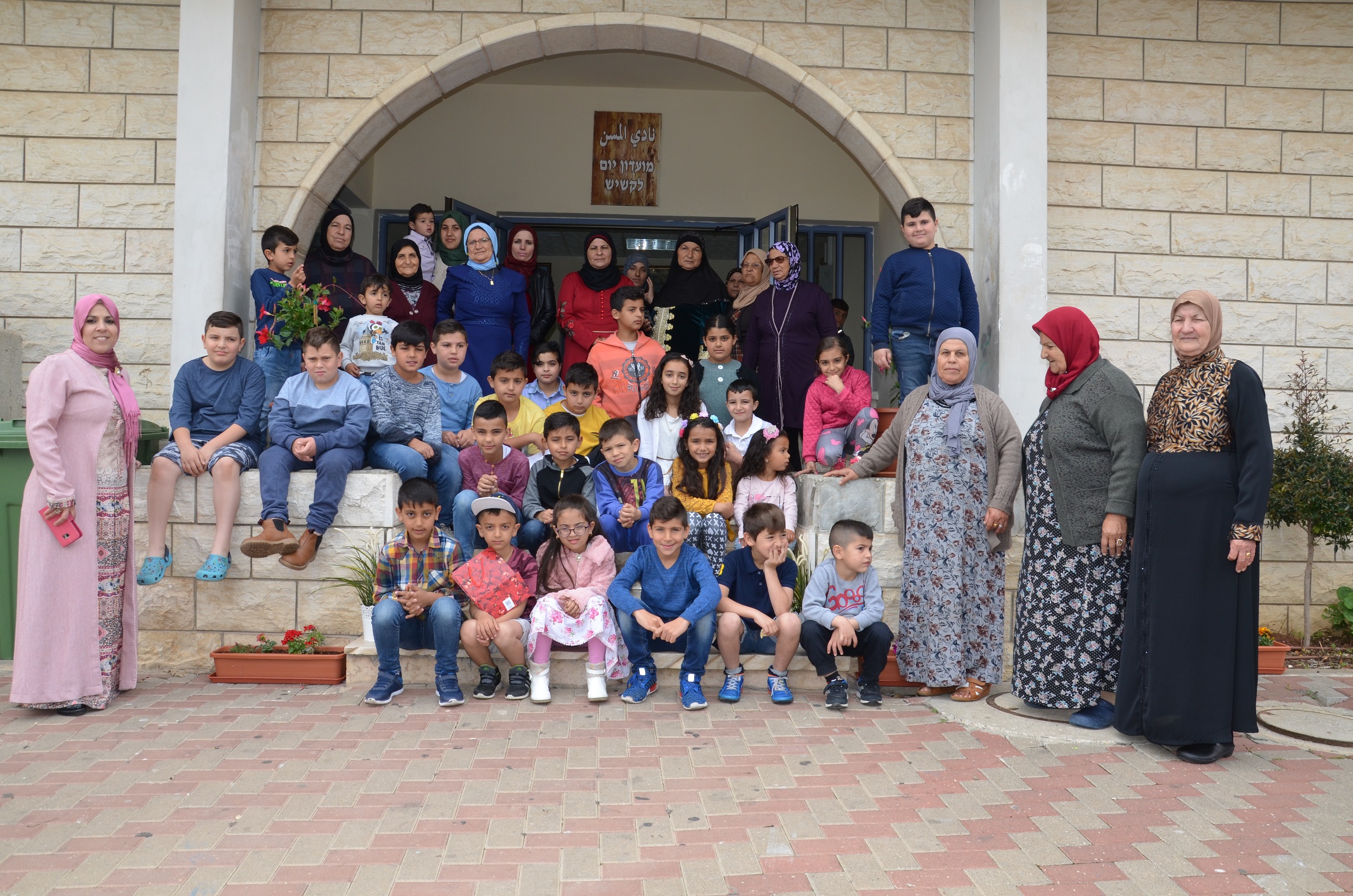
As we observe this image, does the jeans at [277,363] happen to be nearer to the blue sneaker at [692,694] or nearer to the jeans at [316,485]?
the jeans at [316,485]

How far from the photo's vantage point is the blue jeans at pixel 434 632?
4340 millimetres

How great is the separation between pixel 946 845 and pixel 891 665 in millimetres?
1805

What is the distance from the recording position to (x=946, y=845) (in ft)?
9.74

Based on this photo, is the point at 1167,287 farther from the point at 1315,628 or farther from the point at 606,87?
the point at 606,87

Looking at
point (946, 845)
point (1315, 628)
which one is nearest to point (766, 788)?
point (946, 845)

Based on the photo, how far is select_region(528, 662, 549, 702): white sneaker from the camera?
4344 millimetres

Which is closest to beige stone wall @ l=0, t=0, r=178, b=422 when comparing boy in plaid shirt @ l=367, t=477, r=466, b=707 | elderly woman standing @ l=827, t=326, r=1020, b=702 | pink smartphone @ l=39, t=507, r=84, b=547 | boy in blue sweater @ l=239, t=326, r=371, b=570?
boy in blue sweater @ l=239, t=326, r=371, b=570

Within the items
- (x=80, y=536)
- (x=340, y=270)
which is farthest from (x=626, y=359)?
(x=80, y=536)

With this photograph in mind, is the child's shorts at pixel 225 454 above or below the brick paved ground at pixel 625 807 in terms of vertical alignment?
above

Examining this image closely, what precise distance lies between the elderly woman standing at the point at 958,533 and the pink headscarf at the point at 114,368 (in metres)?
3.59

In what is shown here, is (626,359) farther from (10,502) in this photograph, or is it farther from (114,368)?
(10,502)

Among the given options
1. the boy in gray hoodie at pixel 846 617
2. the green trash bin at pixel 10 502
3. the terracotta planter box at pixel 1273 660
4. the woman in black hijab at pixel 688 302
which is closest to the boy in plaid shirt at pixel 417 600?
the boy in gray hoodie at pixel 846 617

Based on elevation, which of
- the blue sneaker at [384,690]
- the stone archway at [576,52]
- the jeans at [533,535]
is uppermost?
the stone archway at [576,52]

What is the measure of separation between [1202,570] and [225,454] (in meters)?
4.38
